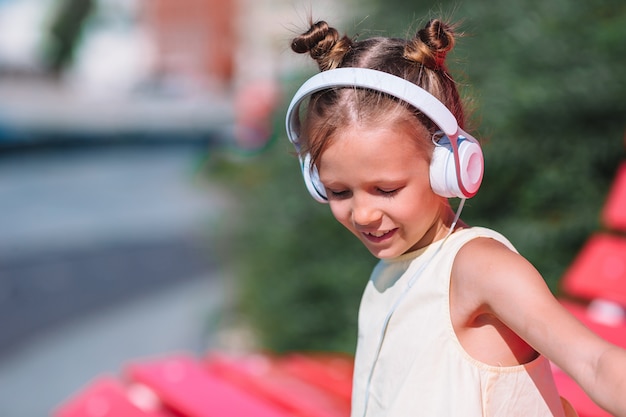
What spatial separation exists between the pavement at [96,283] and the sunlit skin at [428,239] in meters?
3.46

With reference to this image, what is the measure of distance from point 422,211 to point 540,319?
0.91 ft

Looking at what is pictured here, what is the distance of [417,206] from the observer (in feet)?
4.26

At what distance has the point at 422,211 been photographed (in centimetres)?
131

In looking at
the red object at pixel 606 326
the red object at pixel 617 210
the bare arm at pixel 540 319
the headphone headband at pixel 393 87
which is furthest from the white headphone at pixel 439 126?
the red object at pixel 617 210

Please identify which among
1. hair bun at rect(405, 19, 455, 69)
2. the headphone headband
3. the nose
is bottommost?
the nose

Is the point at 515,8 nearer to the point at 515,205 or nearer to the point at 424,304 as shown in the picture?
the point at 515,205

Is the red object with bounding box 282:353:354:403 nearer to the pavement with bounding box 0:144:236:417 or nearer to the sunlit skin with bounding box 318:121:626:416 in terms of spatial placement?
the sunlit skin with bounding box 318:121:626:416

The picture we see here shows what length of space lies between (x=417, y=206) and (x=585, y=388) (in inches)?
15.1

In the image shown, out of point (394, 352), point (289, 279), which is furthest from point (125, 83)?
point (394, 352)

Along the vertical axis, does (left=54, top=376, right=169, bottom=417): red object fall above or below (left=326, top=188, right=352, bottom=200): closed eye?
above

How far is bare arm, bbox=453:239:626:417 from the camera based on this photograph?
3.36 ft

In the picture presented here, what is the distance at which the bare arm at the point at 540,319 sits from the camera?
1.02 metres

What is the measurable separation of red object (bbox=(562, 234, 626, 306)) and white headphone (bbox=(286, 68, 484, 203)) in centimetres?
138

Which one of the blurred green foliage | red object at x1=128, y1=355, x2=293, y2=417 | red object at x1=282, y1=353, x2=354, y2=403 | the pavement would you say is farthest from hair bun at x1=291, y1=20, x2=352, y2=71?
the pavement
